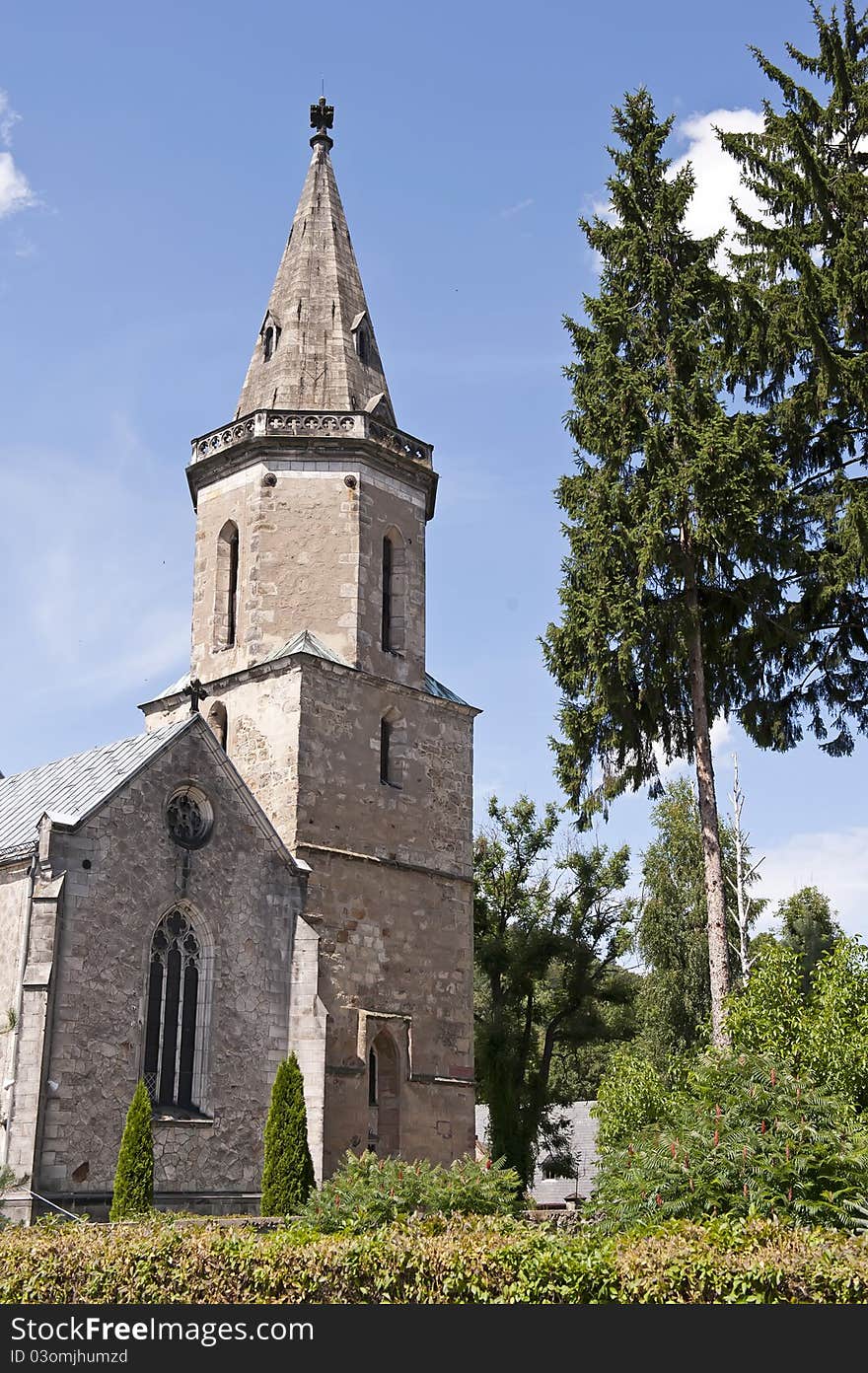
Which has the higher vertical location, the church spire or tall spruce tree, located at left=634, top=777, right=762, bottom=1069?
the church spire

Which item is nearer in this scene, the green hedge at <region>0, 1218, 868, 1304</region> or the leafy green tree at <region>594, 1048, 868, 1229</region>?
the green hedge at <region>0, 1218, 868, 1304</region>

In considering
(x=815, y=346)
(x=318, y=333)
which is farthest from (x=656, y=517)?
(x=318, y=333)

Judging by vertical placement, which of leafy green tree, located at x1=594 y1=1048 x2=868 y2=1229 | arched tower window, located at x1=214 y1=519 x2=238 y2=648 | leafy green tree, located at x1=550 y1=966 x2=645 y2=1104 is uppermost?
arched tower window, located at x1=214 y1=519 x2=238 y2=648

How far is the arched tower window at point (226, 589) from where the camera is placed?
2672 centimetres

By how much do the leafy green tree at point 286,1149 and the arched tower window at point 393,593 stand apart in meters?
9.19

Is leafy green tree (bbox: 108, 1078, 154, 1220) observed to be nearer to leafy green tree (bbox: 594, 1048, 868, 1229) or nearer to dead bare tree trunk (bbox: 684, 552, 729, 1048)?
dead bare tree trunk (bbox: 684, 552, 729, 1048)

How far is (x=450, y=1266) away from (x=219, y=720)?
58.8 ft

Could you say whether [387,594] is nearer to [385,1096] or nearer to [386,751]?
[386,751]

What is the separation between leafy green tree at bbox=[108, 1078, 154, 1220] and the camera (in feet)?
60.9

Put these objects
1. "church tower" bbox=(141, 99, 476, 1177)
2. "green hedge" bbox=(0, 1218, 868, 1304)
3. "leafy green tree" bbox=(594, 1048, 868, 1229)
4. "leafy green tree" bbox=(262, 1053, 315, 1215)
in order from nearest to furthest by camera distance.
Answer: "green hedge" bbox=(0, 1218, 868, 1304), "leafy green tree" bbox=(594, 1048, 868, 1229), "leafy green tree" bbox=(262, 1053, 315, 1215), "church tower" bbox=(141, 99, 476, 1177)

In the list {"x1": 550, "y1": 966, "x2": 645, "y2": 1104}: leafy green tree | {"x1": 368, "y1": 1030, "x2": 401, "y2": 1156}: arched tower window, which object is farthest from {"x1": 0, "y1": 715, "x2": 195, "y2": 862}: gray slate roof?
{"x1": 550, "y1": 966, "x2": 645, "y2": 1104}: leafy green tree

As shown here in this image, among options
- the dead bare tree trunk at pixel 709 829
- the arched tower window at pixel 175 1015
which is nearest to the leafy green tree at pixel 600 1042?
the dead bare tree trunk at pixel 709 829

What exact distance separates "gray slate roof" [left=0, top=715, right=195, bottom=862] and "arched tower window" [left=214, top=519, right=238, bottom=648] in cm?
353

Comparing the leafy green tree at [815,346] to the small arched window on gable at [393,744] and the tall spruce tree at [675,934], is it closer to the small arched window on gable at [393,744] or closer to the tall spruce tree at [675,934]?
the small arched window on gable at [393,744]
